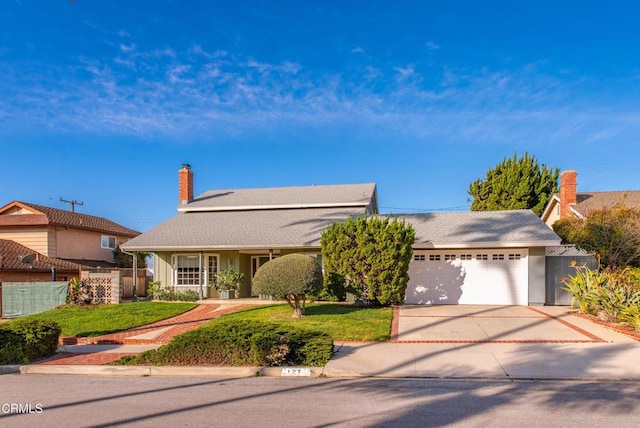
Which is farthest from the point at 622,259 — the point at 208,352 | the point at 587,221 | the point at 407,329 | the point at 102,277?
the point at 102,277

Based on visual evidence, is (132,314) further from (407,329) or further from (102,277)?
(407,329)

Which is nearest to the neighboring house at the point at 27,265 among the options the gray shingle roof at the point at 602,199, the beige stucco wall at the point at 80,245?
the beige stucco wall at the point at 80,245

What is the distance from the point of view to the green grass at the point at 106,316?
42.0 ft

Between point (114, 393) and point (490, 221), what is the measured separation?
16.7m

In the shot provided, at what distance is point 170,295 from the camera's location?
61.8ft

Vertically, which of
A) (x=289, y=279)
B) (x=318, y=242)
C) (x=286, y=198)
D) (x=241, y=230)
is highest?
(x=286, y=198)

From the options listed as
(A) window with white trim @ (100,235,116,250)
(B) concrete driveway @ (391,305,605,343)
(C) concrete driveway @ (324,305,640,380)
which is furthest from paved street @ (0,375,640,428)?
(A) window with white trim @ (100,235,116,250)

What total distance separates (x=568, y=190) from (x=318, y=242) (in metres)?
15.6

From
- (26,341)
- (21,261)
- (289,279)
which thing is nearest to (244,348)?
(289,279)

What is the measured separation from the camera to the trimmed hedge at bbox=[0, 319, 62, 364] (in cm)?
905

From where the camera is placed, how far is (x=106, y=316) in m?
14.6

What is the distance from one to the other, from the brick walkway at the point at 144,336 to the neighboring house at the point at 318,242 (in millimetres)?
2024

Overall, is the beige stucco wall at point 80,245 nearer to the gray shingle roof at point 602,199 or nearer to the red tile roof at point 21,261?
the red tile roof at point 21,261

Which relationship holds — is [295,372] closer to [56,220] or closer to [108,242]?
[56,220]
